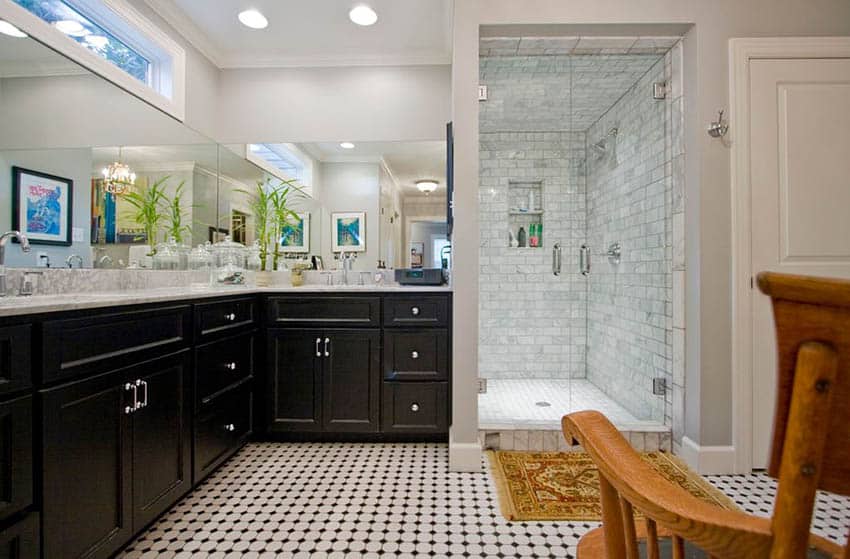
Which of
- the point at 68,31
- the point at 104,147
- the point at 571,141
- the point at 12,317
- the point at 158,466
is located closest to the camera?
the point at 12,317

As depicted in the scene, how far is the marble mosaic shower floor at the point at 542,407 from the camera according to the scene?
8.46 feet

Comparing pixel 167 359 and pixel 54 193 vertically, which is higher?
pixel 54 193

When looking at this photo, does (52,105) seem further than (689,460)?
No

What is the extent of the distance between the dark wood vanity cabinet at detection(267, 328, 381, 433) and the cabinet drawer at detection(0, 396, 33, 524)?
1.45 meters

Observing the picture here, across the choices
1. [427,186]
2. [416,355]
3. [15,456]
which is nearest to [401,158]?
[427,186]

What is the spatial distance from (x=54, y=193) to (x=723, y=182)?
3.23 metres

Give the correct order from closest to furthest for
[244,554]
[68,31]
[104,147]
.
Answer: [244,554] < [68,31] < [104,147]

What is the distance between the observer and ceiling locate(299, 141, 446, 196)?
3211mm

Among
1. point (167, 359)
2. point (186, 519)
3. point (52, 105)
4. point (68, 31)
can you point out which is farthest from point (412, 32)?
point (186, 519)

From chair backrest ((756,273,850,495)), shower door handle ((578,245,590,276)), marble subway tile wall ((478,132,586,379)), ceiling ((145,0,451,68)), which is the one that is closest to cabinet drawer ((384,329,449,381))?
marble subway tile wall ((478,132,586,379))

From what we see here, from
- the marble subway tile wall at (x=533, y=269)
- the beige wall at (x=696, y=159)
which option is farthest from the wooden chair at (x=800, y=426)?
the marble subway tile wall at (x=533, y=269)

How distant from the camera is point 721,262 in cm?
228

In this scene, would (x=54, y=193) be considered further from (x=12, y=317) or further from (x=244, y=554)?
→ (x=244, y=554)

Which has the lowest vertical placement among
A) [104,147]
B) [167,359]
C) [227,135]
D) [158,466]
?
[158,466]
